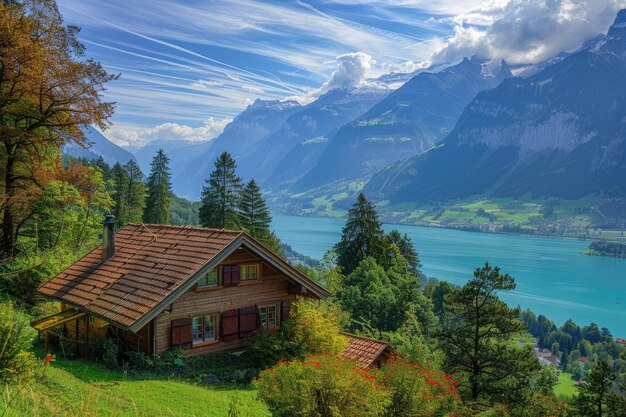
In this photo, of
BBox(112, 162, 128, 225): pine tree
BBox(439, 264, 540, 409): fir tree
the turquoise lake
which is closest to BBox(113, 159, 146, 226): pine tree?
BBox(112, 162, 128, 225): pine tree

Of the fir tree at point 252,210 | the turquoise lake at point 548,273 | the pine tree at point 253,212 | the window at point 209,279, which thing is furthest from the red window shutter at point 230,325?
the turquoise lake at point 548,273

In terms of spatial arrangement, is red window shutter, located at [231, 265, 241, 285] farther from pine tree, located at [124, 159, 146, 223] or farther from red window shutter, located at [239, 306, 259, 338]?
pine tree, located at [124, 159, 146, 223]

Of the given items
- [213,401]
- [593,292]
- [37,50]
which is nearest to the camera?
[213,401]

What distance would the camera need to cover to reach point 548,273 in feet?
461

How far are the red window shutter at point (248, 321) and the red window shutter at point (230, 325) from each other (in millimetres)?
177

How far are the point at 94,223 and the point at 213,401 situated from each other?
897 inches

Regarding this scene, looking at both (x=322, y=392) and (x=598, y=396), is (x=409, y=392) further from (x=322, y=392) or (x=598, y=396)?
(x=598, y=396)

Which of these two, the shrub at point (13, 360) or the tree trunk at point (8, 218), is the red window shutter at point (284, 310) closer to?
the shrub at point (13, 360)

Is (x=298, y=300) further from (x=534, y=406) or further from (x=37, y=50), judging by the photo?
(x=37, y=50)

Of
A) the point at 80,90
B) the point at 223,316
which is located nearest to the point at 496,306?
the point at 223,316

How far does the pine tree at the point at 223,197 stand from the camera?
170 feet

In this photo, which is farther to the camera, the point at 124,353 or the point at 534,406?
the point at 534,406

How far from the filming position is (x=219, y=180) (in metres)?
52.9

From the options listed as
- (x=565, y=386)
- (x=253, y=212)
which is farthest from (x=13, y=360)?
(x=565, y=386)
